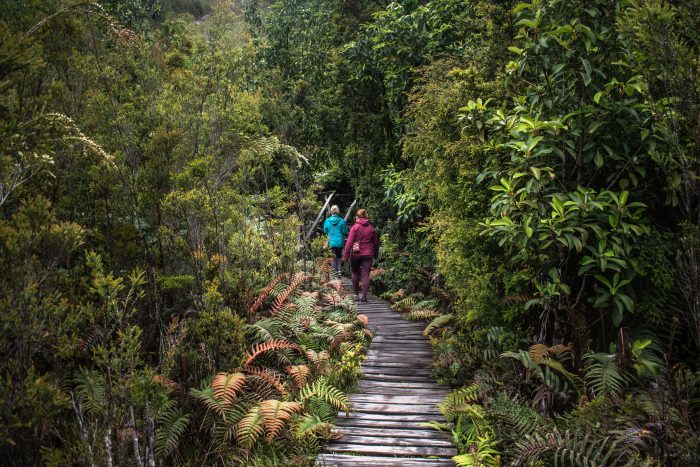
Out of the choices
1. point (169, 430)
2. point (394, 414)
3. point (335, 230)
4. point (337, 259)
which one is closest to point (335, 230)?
point (335, 230)

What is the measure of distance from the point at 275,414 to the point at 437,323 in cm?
360

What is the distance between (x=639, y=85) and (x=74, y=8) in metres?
5.92

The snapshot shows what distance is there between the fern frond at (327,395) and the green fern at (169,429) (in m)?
1.29

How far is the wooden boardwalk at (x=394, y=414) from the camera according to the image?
15.3 ft

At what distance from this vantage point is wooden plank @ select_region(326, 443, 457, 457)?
15.3 ft

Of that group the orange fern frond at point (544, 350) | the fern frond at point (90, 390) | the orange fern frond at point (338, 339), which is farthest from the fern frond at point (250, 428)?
the orange fern frond at point (544, 350)

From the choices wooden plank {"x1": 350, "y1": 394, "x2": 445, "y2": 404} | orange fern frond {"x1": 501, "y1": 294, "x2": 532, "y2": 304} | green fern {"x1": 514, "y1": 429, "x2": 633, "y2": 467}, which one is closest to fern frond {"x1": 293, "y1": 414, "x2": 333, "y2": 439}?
wooden plank {"x1": 350, "y1": 394, "x2": 445, "y2": 404}

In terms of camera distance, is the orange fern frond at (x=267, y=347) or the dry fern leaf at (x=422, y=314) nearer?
the orange fern frond at (x=267, y=347)

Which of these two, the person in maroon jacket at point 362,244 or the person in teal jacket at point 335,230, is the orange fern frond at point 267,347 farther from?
the person in teal jacket at point 335,230

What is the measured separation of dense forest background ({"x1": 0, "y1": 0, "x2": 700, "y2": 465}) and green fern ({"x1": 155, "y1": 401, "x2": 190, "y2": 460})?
26mm

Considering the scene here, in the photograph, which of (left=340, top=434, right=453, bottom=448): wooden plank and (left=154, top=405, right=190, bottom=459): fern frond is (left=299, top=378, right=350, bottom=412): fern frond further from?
(left=154, top=405, right=190, bottom=459): fern frond

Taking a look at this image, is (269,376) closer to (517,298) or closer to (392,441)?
(392,441)

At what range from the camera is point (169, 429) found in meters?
4.99

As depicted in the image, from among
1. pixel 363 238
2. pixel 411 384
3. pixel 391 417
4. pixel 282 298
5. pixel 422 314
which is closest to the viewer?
pixel 391 417
